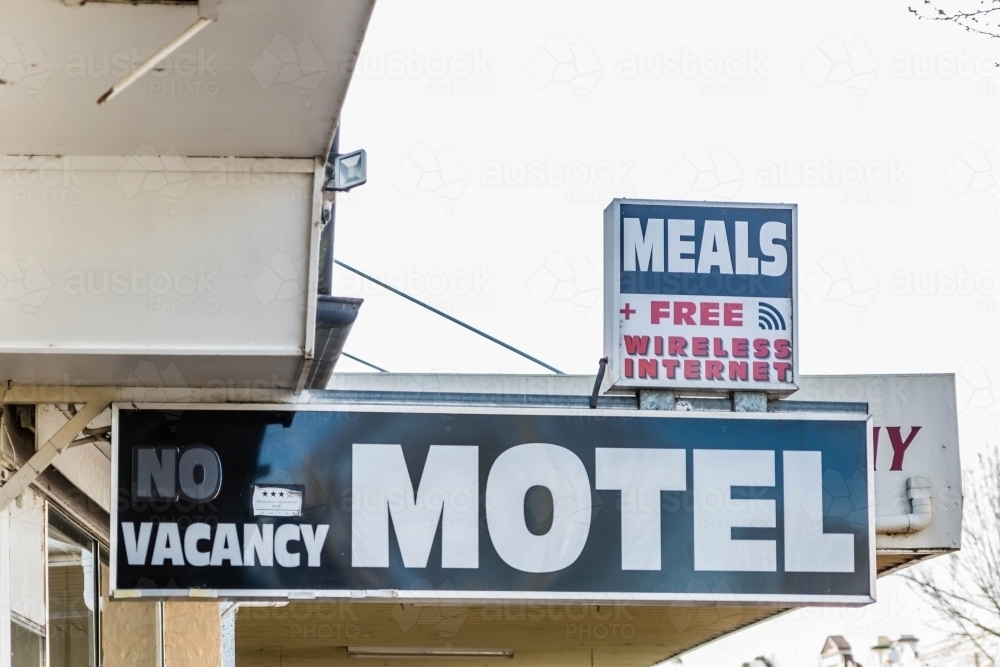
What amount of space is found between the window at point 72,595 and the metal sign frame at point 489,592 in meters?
2.62

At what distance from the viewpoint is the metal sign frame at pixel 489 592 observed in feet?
19.9

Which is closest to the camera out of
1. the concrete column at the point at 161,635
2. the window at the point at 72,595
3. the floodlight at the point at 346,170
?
the floodlight at the point at 346,170

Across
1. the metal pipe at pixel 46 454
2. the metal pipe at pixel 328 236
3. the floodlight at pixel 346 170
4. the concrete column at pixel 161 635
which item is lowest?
the concrete column at pixel 161 635

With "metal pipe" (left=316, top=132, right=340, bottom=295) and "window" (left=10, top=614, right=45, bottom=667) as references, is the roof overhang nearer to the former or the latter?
"metal pipe" (left=316, top=132, right=340, bottom=295)

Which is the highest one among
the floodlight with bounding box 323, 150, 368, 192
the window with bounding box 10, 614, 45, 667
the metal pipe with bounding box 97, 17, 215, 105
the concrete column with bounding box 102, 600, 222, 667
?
the metal pipe with bounding box 97, 17, 215, 105

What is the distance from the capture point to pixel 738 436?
6496mm

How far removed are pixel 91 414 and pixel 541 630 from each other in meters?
10.3

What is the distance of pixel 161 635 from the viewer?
10.0 m

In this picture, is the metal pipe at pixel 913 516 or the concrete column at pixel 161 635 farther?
the concrete column at pixel 161 635

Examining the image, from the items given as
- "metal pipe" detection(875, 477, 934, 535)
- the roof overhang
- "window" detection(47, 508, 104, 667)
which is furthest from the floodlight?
"metal pipe" detection(875, 477, 934, 535)

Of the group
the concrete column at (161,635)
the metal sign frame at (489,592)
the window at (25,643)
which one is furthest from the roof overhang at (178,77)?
the concrete column at (161,635)

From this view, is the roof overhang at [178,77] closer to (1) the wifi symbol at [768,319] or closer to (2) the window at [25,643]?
(1) the wifi symbol at [768,319]

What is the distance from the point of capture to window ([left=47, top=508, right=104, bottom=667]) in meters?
8.52

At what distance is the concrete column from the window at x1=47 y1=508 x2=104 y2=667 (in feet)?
0.44
